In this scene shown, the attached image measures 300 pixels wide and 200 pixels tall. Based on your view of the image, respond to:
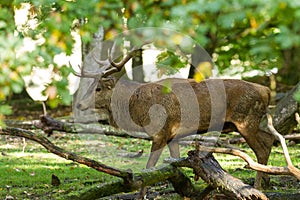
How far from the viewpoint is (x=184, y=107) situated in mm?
8172

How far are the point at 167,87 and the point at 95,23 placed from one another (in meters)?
3.62

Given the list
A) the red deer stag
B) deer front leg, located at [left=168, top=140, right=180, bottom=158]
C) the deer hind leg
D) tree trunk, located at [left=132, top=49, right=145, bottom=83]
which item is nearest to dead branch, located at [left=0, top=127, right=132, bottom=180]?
the red deer stag

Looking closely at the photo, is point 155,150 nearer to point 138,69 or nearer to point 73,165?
point 73,165

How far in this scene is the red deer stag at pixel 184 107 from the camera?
7961 millimetres

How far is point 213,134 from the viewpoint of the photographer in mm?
9367

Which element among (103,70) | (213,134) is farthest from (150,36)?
(213,134)

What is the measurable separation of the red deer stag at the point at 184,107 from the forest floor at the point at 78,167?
0.59 metres

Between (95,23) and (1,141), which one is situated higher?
(95,23)

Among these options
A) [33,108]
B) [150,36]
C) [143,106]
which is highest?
[150,36]

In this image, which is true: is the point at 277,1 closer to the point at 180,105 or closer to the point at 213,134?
the point at 180,105

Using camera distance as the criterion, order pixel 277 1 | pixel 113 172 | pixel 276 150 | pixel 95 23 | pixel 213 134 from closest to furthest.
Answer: pixel 277 1 < pixel 95 23 < pixel 113 172 < pixel 213 134 < pixel 276 150

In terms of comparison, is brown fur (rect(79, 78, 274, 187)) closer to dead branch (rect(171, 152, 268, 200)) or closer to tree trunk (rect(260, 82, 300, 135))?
tree trunk (rect(260, 82, 300, 135))

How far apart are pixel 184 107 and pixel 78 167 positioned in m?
2.08

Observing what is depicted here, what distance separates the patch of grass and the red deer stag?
579mm
